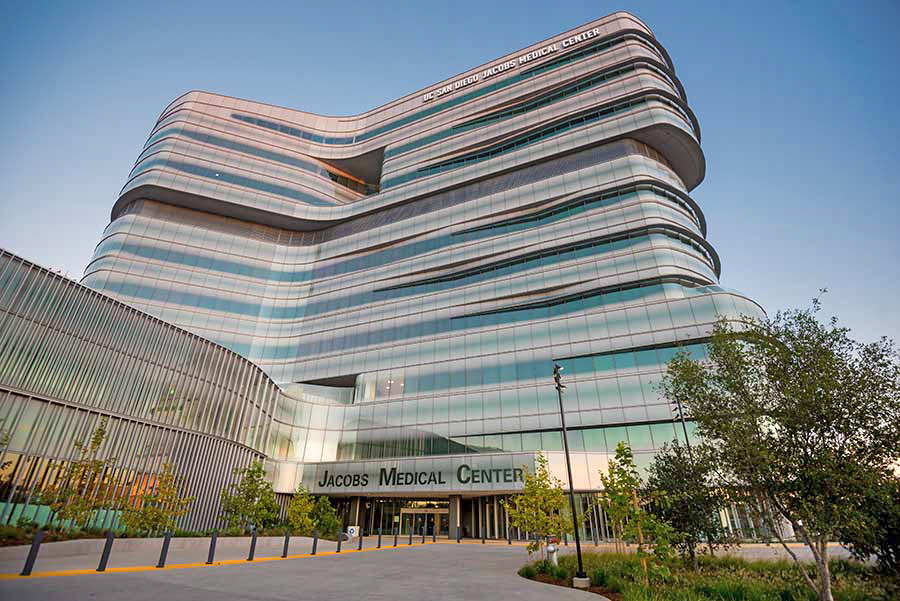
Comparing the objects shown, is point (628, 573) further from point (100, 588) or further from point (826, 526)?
point (100, 588)

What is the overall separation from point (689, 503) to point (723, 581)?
5.06 meters

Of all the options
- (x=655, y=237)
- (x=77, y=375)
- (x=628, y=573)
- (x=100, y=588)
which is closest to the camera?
(x=100, y=588)

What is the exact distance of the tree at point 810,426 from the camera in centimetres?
1131

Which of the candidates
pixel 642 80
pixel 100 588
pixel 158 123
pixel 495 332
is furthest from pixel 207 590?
pixel 158 123

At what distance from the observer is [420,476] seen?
40438 mm

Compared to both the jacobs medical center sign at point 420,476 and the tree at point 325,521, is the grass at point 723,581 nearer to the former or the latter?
the jacobs medical center sign at point 420,476

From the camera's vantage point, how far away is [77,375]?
2261cm

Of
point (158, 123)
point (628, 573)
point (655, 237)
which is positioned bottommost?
point (628, 573)

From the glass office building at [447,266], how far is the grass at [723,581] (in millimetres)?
Answer: 20194

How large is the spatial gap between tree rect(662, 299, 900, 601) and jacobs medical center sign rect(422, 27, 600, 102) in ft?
191

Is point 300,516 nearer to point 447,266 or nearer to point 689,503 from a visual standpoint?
point 689,503

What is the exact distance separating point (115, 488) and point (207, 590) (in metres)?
18.8

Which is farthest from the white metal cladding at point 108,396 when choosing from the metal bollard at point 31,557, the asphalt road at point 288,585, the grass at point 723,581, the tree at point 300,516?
the grass at point 723,581

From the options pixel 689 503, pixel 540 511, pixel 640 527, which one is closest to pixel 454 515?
pixel 540 511
